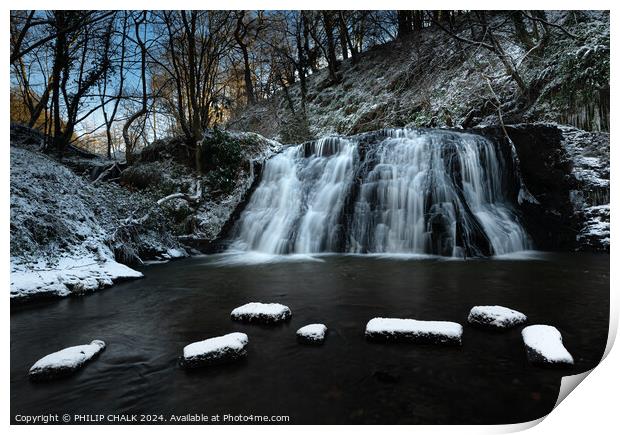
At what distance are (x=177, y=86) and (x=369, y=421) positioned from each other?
20.0 ft

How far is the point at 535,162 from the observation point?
13.5 ft

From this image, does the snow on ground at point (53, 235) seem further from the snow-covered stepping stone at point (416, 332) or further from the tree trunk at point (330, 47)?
the tree trunk at point (330, 47)

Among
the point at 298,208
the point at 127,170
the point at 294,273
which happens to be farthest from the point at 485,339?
the point at 127,170

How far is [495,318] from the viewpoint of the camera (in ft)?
5.97

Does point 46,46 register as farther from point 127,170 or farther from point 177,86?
point 127,170

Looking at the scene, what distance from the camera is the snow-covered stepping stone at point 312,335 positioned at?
1.75 metres

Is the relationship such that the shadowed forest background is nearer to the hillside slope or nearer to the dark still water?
the hillside slope

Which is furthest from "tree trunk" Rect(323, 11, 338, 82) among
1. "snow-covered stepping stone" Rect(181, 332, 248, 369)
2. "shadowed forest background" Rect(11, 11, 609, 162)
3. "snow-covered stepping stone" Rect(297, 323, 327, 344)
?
"snow-covered stepping stone" Rect(181, 332, 248, 369)

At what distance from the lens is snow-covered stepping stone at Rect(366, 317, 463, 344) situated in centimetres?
164

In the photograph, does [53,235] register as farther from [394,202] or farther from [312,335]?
[394,202]

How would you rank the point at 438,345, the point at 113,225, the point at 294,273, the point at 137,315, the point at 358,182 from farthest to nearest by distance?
the point at 358,182, the point at 113,225, the point at 294,273, the point at 137,315, the point at 438,345

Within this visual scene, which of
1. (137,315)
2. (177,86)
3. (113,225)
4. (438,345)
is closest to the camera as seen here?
(438,345)

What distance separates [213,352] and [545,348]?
1466 mm

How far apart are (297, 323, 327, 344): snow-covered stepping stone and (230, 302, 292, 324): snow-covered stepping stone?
269 mm
